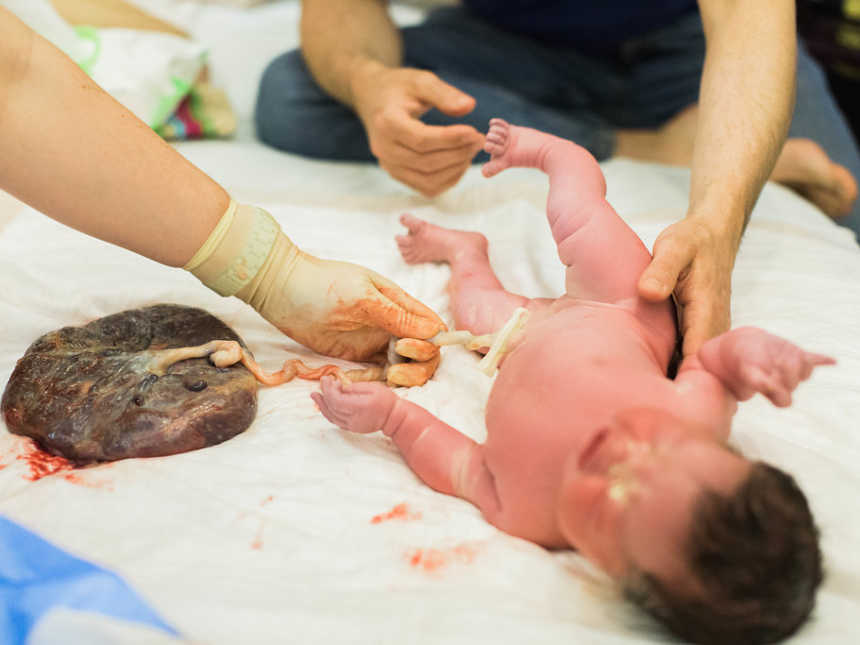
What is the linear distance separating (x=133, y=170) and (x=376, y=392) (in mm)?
363

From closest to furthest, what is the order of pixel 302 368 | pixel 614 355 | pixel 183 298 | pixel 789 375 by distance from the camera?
pixel 789 375 < pixel 614 355 < pixel 302 368 < pixel 183 298

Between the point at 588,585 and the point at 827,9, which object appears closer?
the point at 588,585

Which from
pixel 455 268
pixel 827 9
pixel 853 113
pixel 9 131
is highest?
pixel 9 131

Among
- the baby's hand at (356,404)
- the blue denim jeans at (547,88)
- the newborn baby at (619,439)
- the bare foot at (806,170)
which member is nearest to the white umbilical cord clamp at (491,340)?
the newborn baby at (619,439)

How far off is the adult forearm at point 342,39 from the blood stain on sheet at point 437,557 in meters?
1.04

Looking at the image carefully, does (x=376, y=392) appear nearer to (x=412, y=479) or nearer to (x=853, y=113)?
(x=412, y=479)

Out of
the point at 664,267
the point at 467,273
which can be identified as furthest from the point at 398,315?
the point at 664,267

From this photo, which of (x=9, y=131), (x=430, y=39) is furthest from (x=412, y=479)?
(x=430, y=39)

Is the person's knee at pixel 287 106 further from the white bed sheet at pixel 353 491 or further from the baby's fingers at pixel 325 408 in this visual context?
the baby's fingers at pixel 325 408

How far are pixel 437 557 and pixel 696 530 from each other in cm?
23

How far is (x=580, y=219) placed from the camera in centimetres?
93

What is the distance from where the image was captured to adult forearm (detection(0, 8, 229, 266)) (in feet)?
2.46

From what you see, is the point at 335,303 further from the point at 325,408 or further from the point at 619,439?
the point at 619,439

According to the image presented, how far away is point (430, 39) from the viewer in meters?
1.72
